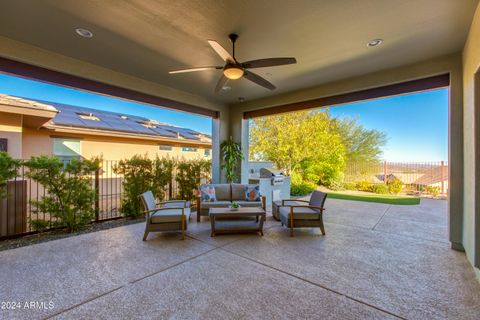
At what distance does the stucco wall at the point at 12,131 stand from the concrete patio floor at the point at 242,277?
2843 mm

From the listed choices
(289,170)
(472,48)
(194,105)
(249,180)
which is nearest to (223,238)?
(249,180)

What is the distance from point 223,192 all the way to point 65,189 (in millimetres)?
3376

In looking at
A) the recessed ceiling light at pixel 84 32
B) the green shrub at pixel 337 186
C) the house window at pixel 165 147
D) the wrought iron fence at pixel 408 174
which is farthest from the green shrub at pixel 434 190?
the recessed ceiling light at pixel 84 32

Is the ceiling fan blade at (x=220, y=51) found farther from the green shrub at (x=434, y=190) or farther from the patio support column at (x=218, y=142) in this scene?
the green shrub at (x=434, y=190)

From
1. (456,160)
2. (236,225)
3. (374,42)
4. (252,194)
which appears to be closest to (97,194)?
(236,225)

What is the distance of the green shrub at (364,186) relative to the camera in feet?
33.6

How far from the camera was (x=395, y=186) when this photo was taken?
962 centimetres

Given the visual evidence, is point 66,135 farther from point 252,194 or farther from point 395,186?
point 395,186

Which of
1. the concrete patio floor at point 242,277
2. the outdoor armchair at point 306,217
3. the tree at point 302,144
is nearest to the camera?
the concrete patio floor at point 242,277

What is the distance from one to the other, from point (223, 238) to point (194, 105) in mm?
3962

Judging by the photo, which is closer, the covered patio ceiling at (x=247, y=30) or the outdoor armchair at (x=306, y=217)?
the covered patio ceiling at (x=247, y=30)

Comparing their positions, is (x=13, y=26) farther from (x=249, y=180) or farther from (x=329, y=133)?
(x=329, y=133)

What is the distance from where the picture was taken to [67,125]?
6.98m

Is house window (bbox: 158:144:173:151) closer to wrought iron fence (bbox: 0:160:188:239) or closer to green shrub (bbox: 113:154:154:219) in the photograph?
green shrub (bbox: 113:154:154:219)
